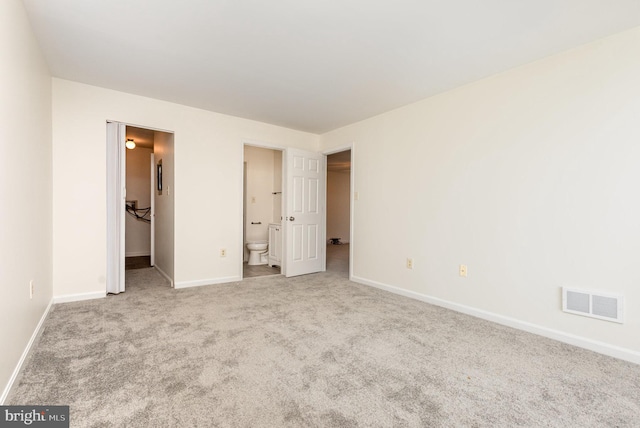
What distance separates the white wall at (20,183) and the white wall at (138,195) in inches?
144

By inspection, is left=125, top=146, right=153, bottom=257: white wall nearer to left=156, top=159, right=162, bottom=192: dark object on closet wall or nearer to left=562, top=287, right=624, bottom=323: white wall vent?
left=156, top=159, right=162, bottom=192: dark object on closet wall

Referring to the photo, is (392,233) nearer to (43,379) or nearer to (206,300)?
(206,300)

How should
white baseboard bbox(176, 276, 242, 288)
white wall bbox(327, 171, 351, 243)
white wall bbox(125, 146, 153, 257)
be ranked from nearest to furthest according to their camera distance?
white baseboard bbox(176, 276, 242, 288), white wall bbox(125, 146, 153, 257), white wall bbox(327, 171, 351, 243)

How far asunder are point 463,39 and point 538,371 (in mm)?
2369

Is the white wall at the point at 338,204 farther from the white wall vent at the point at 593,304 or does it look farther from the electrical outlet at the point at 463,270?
the white wall vent at the point at 593,304

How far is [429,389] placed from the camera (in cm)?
171

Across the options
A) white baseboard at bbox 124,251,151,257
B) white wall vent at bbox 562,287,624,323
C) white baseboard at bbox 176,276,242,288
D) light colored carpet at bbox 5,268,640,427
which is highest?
white wall vent at bbox 562,287,624,323

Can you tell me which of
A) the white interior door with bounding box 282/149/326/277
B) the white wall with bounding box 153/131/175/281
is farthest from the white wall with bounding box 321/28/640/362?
the white wall with bounding box 153/131/175/281

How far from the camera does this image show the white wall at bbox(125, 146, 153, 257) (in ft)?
20.1

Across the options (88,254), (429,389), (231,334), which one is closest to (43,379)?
(231,334)

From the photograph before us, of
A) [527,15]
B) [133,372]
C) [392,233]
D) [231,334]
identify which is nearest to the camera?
[133,372]

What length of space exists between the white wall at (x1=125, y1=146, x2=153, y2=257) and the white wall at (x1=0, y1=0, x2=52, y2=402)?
366 cm

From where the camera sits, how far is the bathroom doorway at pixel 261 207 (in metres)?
5.39

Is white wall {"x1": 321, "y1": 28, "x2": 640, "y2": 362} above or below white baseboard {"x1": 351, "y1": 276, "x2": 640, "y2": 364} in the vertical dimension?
above
